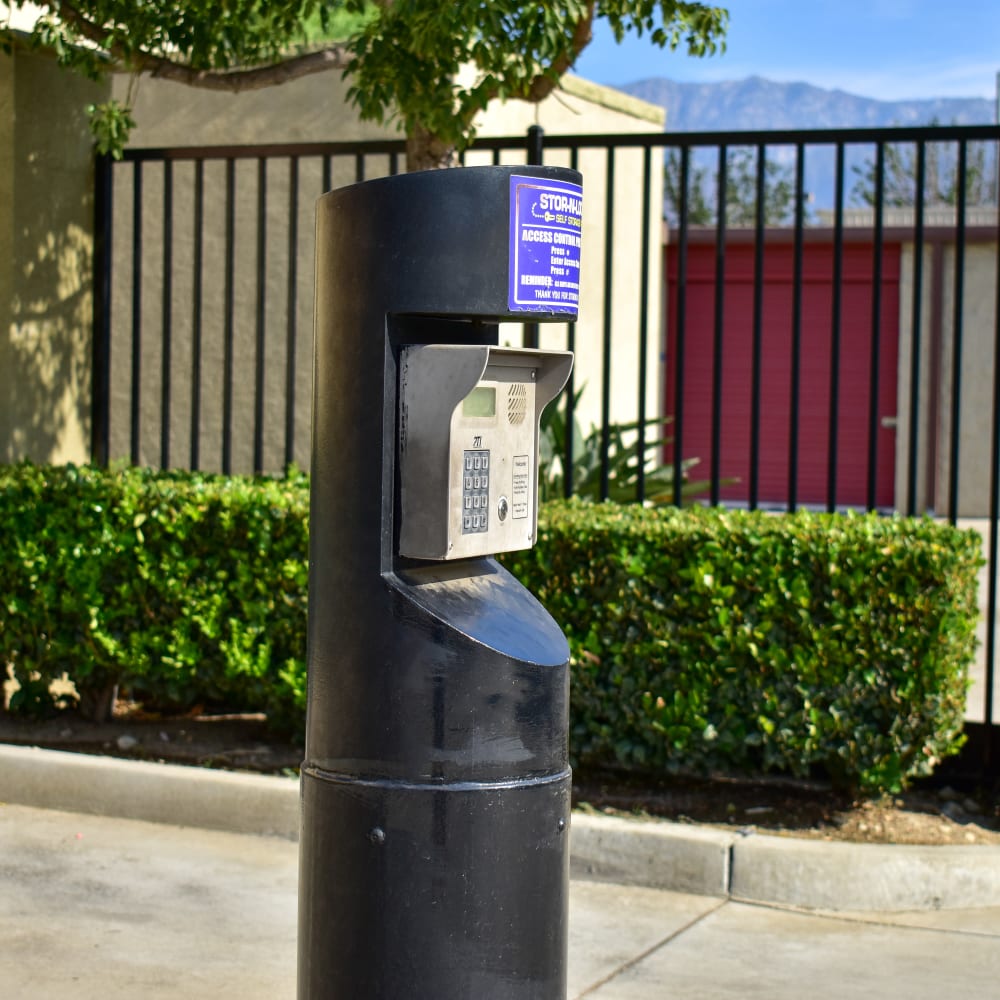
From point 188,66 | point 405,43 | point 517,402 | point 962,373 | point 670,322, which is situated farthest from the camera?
point 670,322

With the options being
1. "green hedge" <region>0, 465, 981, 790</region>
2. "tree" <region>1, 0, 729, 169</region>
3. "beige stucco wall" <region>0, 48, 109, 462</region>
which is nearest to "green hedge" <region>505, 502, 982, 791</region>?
"green hedge" <region>0, 465, 981, 790</region>

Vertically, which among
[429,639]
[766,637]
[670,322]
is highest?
[670,322]

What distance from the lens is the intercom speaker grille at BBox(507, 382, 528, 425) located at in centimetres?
290

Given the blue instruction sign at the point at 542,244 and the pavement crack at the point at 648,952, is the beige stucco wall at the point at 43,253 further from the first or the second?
the blue instruction sign at the point at 542,244

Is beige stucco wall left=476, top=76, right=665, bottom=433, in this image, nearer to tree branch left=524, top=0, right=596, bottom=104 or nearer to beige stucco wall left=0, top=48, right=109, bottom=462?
beige stucco wall left=0, top=48, right=109, bottom=462

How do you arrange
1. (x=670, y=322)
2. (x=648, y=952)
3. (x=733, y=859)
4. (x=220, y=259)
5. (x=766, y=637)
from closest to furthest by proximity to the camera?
(x=648, y=952), (x=733, y=859), (x=766, y=637), (x=220, y=259), (x=670, y=322)

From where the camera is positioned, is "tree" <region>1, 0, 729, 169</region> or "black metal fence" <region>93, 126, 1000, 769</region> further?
"black metal fence" <region>93, 126, 1000, 769</region>

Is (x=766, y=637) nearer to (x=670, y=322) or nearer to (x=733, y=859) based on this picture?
(x=733, y=859)

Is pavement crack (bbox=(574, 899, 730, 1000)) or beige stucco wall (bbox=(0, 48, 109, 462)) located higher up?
beige stucco wall (bbox=(0, 48, 109, 462))

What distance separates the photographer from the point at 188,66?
6457mm

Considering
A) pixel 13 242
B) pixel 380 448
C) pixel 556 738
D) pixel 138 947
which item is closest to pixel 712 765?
pixel 138 947

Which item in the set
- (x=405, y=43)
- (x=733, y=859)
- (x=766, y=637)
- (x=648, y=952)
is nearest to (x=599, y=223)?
(x=405, y=43)

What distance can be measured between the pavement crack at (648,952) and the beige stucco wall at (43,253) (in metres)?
4.01

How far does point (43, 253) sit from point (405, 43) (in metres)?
2.32
